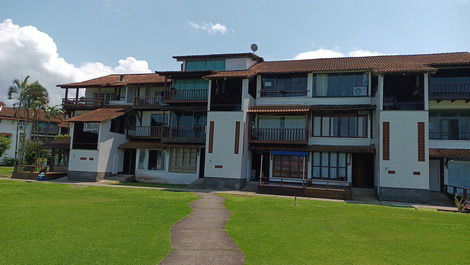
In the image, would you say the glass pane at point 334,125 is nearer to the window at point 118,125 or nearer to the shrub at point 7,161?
the window at point 118,125

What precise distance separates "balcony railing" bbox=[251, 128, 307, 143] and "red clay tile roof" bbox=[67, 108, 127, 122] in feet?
43.1

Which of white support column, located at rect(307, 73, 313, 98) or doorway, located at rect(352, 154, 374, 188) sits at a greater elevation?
white support column, located at rect(307, 73, 313, 98)

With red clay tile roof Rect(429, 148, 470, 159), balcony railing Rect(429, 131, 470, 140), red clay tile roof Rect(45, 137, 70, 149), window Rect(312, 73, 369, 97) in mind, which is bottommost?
red clay tile roof Rect(45, 137, 70, 149)

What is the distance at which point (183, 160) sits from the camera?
30.6m

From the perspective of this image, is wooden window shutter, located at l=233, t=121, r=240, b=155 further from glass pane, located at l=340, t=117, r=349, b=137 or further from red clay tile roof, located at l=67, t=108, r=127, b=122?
red clay tile roof, located at l=67, t=108, r=127, b=122

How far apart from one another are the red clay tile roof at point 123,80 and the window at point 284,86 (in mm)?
10628

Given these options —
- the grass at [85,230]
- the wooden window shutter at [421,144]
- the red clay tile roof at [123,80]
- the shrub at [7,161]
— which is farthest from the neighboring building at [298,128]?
the shrub at [7,161]

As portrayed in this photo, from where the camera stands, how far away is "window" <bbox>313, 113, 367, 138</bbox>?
25895 mm

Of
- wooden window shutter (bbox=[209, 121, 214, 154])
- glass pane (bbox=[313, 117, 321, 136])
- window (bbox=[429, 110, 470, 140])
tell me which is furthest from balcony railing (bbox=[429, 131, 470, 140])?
wooden window shutter (bbox=[209, 121, 214, 154])

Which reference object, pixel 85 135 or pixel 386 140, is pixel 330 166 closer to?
pixel 386 140

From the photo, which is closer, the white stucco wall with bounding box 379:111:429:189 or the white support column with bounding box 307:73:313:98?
the white stucco wall with bounding box 379:111:429:189

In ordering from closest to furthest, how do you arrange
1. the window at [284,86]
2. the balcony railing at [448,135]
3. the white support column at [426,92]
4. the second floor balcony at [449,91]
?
the white support column at [426,92]
the second floor balcony at [449,91]
the balcony railing at [448,135]
the window at [284,86]

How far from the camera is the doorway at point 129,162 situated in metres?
33.5

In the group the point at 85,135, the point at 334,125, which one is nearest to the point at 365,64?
the point at 334,125
